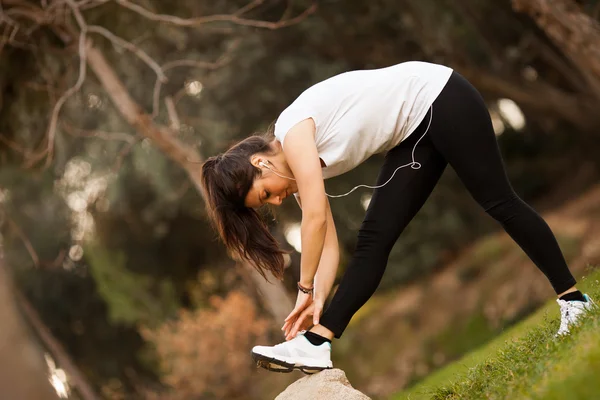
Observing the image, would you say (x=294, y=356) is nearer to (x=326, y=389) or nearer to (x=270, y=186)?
(x=326, y=389)

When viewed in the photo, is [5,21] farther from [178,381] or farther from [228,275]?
[228,275]

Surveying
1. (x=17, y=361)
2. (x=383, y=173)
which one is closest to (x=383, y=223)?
(x=383, y=173)

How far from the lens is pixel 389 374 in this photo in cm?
1007

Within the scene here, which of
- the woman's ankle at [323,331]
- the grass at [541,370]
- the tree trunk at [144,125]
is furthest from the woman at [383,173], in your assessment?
the tree trunk at [144,125]

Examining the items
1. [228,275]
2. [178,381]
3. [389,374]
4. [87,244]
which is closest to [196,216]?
[228,275]

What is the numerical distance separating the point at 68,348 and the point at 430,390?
1113cm

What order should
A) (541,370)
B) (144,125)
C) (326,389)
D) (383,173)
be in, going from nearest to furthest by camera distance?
(541,370)
(326,389)
(383,173)
(144,125)

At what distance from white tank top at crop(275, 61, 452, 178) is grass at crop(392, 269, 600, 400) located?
3.41ft

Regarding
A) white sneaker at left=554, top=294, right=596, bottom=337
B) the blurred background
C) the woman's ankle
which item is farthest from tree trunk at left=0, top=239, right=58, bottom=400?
white sneaker at left=554, top=294, right=596, bottom=337

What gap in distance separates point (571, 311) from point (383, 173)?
3.17ft

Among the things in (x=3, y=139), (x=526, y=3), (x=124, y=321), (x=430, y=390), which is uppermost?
(x=3, y=139)

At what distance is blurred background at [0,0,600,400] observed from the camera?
25.5 ft

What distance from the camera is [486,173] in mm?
3105

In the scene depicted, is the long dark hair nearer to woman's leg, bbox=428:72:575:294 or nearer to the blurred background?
woman's leg, bbox=428:72:575:294
